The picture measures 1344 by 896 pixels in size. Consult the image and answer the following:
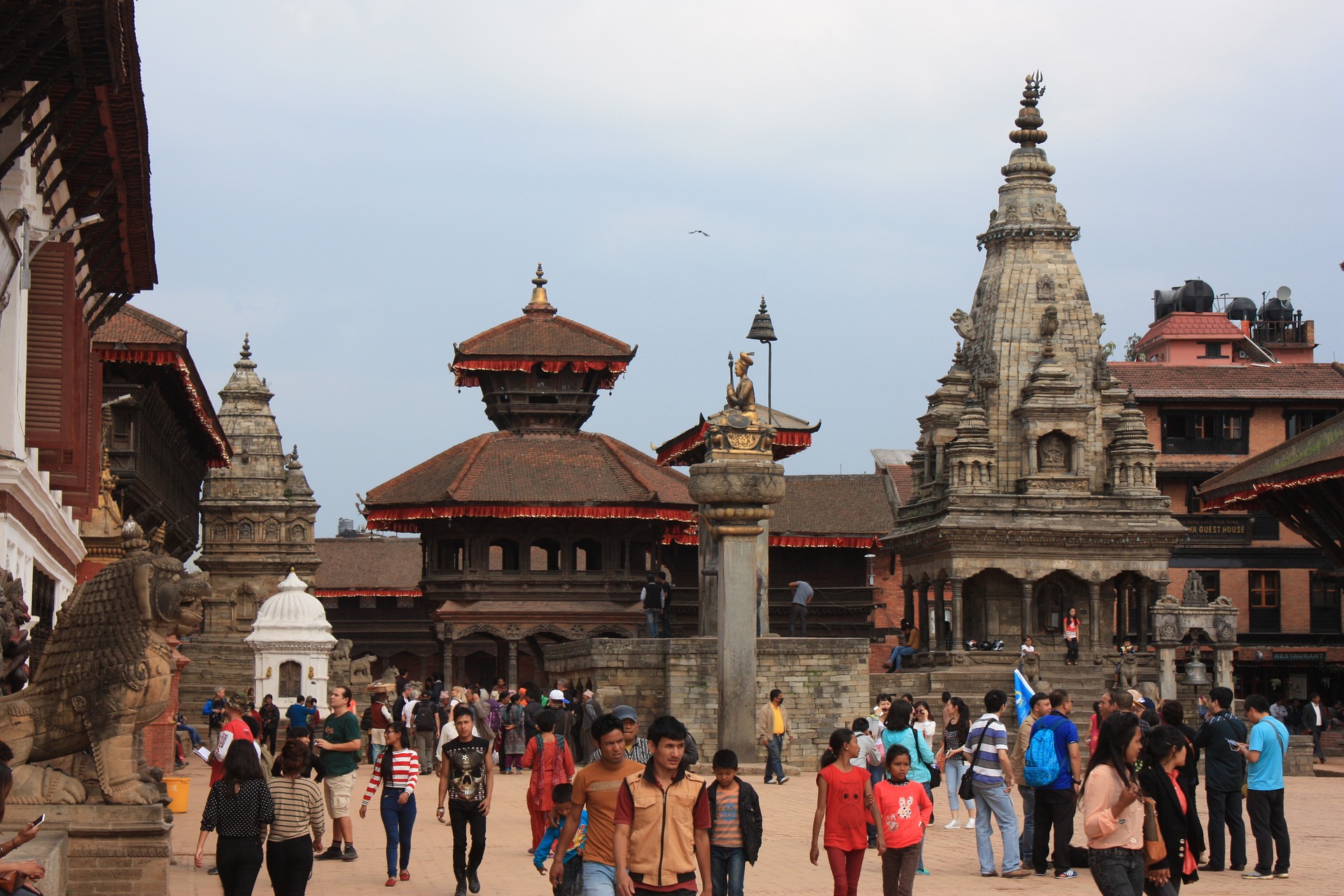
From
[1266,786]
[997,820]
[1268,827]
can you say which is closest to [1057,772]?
[997,820]

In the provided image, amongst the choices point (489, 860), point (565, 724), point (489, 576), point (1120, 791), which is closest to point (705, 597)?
point (565, 724)

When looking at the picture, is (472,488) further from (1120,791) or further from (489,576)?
(1120,791)

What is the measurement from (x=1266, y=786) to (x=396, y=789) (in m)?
6.64

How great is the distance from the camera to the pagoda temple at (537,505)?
48688 mm

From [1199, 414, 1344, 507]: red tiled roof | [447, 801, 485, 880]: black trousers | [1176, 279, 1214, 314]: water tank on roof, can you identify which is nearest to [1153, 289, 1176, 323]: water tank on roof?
[1176, 279, 1214, 314]: water tank on roof

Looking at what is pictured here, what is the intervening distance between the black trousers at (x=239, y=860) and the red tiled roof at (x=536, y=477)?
37.7m

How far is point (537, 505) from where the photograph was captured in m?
48.2

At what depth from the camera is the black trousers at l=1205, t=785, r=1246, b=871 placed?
15438 millimetres

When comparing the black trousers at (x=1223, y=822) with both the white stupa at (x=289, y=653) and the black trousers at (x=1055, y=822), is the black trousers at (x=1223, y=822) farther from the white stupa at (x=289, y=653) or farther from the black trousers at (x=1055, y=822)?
the white stupa at (x=289, y=653)

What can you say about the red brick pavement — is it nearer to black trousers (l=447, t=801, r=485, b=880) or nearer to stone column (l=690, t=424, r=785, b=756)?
black trousers (l=447, t=801, r=485, b=880)

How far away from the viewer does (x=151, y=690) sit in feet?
40.8

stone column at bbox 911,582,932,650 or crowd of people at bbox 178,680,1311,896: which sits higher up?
stone column at bbox 911,582,932,650

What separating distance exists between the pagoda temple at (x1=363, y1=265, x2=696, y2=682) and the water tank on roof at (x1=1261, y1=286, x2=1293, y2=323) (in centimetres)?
2725

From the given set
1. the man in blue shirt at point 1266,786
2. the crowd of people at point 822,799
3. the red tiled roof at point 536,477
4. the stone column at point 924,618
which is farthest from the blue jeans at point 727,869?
the stone column at point 924,618
